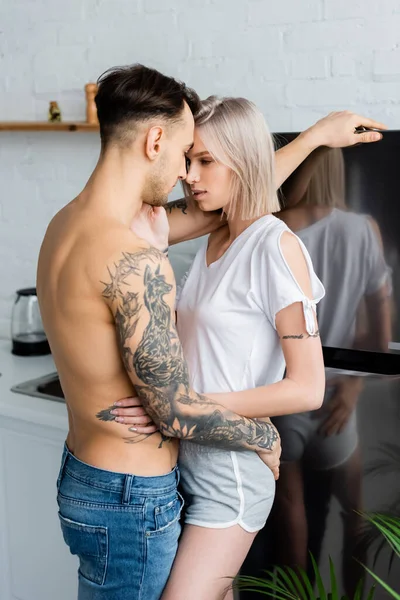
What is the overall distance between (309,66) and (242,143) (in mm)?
828

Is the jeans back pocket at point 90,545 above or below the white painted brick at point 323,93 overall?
below

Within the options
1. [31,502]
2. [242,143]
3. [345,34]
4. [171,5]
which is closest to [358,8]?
[345,34]

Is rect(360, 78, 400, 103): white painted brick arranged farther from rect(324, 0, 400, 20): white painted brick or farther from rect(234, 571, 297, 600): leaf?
rect(234, 571, 297, 600): leaf

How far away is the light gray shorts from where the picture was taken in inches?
56.7

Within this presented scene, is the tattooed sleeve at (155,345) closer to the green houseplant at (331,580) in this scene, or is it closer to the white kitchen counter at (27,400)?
the green houseplant at (331,580)

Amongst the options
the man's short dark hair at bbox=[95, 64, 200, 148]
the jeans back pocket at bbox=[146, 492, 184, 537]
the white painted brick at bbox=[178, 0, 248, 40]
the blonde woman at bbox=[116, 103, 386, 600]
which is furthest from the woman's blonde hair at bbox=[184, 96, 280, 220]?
the white painted brick at bbox=[178, 0, 248, 40]

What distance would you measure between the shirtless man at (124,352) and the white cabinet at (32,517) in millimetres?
789

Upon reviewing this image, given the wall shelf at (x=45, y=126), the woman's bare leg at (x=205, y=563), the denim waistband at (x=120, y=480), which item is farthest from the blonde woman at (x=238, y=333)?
the wall shelf at (x=45, y=126)

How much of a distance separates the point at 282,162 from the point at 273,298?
0.39 m

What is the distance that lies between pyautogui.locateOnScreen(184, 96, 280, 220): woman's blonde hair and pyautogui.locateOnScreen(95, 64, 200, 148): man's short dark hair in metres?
0.16

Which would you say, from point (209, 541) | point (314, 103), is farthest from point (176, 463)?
point (314, 103)

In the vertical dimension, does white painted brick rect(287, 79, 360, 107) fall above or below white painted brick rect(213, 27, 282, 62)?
below

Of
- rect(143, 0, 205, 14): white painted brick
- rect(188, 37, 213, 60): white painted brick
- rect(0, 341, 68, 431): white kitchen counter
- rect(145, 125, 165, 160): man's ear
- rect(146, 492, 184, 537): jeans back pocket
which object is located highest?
rect(143, 0, 205, 14): white painted brick

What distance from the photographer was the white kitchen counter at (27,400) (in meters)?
2.14
